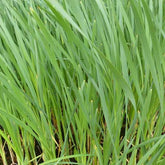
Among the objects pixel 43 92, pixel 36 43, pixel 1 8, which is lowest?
pixel 43 92

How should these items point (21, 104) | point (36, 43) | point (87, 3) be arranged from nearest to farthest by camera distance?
1. point (21, 104)
2. point (36, 43)
3. point (87, 3)

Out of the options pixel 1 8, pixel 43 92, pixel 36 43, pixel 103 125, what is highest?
pixel 1 8

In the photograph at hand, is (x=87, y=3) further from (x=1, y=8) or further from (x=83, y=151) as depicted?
(x=83, y=151)

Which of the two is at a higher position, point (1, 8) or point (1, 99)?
point (1, 8)

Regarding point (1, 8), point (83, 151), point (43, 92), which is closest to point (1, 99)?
point (43, 92)

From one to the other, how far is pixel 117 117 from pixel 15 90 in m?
0.22

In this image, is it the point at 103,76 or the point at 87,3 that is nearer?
the point at 103,76

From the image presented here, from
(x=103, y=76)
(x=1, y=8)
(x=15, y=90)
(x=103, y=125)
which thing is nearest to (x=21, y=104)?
(x=15, y=90)

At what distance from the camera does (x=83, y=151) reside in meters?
0.56

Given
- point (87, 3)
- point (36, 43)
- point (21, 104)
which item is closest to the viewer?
point (21, 104)

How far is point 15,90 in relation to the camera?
470mm

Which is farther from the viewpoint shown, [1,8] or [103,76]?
[1,8]

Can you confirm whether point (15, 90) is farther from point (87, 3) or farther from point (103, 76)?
point (87, 3)

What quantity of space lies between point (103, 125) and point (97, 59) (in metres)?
0.25
